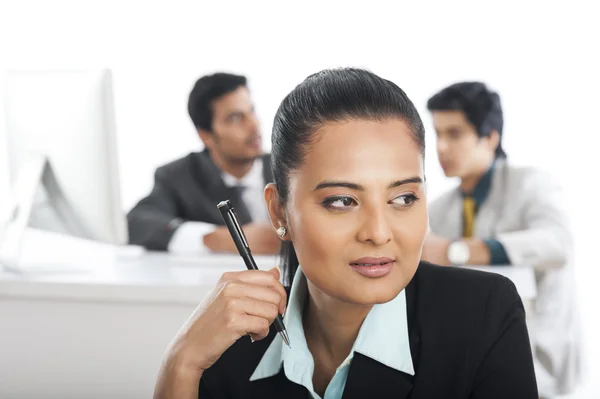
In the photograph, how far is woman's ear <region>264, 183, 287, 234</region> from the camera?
1.41 meters

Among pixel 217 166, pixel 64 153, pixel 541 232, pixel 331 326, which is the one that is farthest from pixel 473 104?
pixel 331 326

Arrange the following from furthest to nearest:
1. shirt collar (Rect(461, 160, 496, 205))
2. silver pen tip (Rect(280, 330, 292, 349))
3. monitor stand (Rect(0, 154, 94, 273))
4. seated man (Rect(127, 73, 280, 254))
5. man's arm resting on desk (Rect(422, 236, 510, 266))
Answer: seated man (Rect(127, 73, 280, 254)), shirt collar (Rect(461, 160, 496, 205)), man's arm resting on desk (Rect(422, 236, 510, 266)), monitor stand (Rect(0, 154, 94, 273)), silver pen tip (Rect(280, 330, 292, 349))

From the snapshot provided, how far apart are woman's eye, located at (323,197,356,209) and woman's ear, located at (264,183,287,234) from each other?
16 cm

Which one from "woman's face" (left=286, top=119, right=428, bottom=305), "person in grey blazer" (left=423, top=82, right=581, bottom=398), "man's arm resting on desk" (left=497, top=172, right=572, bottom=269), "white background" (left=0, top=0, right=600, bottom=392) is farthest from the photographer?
"white background" (left=0, top=0, right=600, bottom=392)

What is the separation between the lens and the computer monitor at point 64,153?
88.0 inches

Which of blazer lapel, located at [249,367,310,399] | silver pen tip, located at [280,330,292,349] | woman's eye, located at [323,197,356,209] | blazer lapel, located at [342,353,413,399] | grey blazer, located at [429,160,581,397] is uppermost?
woman's eye, located at [323,197,356,209]

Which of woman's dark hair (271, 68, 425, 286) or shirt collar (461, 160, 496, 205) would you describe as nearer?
woman's dark hair (271, 68, 425, 286)

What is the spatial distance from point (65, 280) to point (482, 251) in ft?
4.68

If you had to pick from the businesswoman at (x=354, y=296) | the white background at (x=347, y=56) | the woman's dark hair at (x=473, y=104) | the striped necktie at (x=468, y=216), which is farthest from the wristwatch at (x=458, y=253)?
the businesswoman at (x=354, y=296)

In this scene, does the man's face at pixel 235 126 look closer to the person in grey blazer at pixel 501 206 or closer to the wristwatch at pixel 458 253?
the person in grey blazer at pixel 501 206

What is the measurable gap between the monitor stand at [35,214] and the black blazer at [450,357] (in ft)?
3.89

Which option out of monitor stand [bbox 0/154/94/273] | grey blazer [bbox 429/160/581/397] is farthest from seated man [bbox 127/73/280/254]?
monitor stand [bbox 0/154/94/273]

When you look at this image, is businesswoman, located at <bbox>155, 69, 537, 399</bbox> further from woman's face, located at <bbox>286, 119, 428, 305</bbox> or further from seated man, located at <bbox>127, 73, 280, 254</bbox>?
seated man, located at <bbox>127, 73, 280, 254</bbox>

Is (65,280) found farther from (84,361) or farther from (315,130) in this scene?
(315,130)
